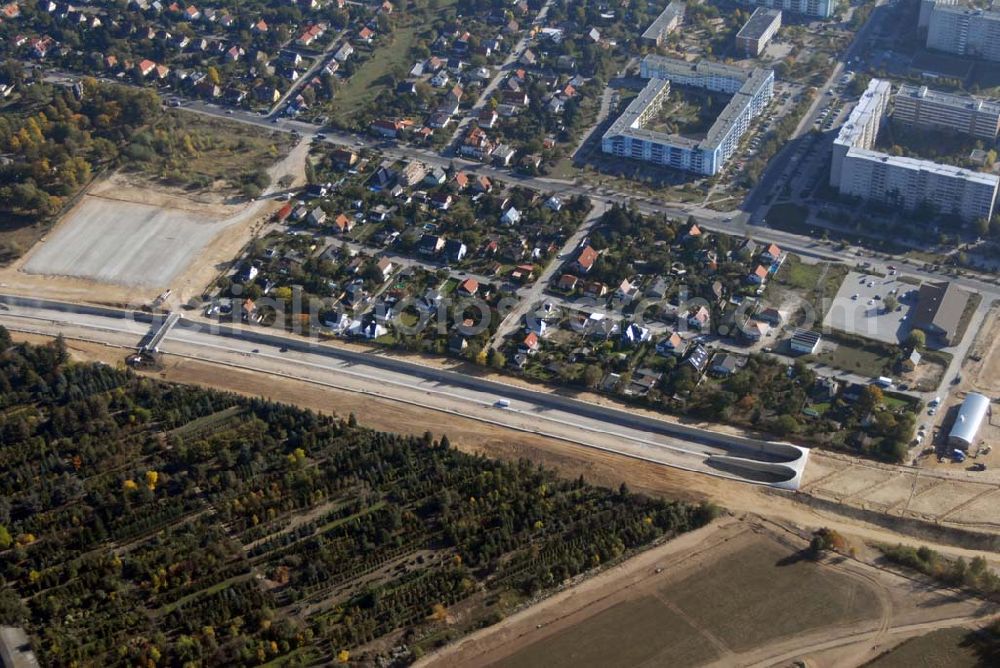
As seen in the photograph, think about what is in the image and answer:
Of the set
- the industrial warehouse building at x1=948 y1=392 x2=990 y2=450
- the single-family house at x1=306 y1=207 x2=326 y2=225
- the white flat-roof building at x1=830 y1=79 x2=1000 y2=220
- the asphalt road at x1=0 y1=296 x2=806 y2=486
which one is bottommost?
the asphalt road at x1=0 y1=296 x2=806 y2=486

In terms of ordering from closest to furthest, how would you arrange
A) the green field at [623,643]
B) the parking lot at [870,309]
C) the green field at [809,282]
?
the green field at [623,643] < the parking lot at [870,309] < the green field at [809,282]

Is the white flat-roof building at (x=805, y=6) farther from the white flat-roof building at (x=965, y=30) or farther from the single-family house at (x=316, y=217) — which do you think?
the single-family house at (x=316, y=217)

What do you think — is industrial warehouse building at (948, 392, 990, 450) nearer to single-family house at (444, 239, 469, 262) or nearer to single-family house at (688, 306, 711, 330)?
single-family house at (688, 306, 711, 330)

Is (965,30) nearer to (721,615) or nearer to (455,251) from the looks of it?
(455,251)

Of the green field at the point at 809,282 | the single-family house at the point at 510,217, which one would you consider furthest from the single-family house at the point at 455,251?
the green field at the point at 809,282

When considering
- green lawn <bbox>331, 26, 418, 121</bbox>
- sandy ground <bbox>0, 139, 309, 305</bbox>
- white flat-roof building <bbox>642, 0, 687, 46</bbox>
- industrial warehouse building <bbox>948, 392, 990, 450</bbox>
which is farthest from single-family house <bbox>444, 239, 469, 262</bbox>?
white flat-roof building <bbox>642, 0, 687, 46</bbox>

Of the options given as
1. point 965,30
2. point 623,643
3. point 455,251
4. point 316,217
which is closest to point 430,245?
point 455,251

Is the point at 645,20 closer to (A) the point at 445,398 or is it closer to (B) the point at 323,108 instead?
(B) the point at 323,108
